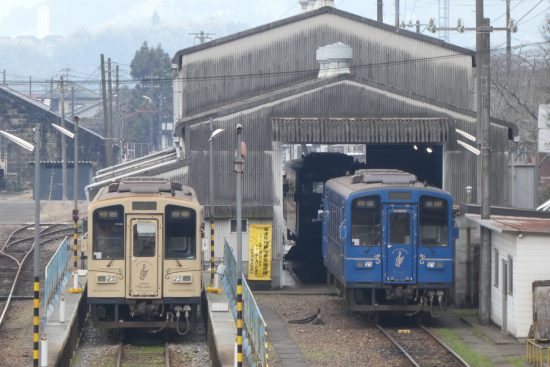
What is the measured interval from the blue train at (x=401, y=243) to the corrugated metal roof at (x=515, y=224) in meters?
0.91

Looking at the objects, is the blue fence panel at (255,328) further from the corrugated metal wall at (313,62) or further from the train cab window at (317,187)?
the train cab window at (317,187)

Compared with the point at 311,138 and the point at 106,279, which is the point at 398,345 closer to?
the point at 106,279

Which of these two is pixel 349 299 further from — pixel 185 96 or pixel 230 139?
pixel 185 96

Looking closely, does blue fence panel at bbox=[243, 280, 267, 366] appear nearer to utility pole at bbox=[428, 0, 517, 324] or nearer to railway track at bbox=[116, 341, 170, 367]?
railway track at bbox=[116, 341, 170, 367]

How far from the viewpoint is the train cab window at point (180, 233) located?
868 inches


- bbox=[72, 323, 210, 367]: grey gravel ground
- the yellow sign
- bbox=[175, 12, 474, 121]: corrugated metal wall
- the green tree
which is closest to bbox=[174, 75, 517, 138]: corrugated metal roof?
the yellow sign

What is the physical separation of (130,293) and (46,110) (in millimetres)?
46599

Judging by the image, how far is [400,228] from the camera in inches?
937

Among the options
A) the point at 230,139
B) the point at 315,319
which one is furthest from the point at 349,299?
the point at 230,139

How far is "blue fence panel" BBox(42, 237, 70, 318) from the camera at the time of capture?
23108 millimetres

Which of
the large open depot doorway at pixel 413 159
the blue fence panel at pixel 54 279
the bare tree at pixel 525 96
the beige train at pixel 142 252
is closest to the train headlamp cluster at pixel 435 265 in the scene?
the beige train at pixel 142 252

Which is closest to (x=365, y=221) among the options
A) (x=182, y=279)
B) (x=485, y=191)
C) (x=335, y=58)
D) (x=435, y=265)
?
(x=435, y=265)

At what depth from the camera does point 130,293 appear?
72.6 ft

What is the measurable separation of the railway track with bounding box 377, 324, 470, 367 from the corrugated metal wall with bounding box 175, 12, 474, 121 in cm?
1300
